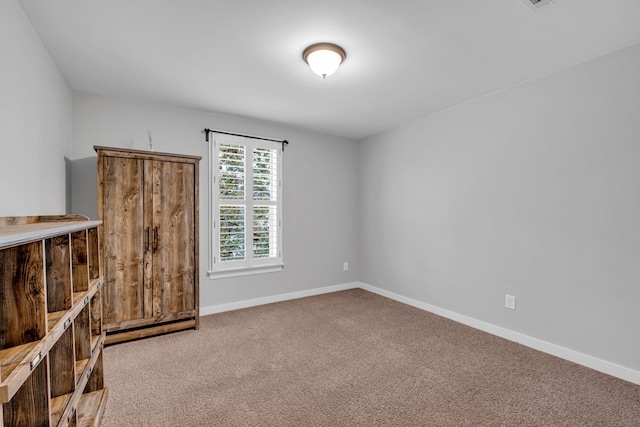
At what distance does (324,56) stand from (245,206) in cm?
222

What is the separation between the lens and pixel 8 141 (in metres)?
1.77

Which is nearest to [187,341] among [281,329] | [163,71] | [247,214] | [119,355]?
[119,355]

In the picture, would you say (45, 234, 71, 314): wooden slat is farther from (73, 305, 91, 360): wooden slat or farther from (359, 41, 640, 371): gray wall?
(359, 41, 640, 371): gray wall

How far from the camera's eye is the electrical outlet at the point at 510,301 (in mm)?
3004

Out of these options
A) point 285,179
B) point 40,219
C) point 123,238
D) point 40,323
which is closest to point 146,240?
point 123,238

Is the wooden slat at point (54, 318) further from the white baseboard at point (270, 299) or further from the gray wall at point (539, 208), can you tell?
the gray wall at point (539, 208)

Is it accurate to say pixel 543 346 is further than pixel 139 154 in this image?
No

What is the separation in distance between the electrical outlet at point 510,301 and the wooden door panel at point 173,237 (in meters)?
3.11

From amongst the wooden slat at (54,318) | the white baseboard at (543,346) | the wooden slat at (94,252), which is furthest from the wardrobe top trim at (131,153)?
the white baseboard at (543,346)

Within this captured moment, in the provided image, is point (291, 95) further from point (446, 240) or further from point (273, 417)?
point (273, 417)

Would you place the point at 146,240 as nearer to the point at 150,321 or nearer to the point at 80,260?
the point at 150,321

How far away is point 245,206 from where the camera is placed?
3.99 metres

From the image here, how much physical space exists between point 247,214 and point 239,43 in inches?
85.2

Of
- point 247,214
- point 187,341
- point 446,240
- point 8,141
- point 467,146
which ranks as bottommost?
point 187,341
